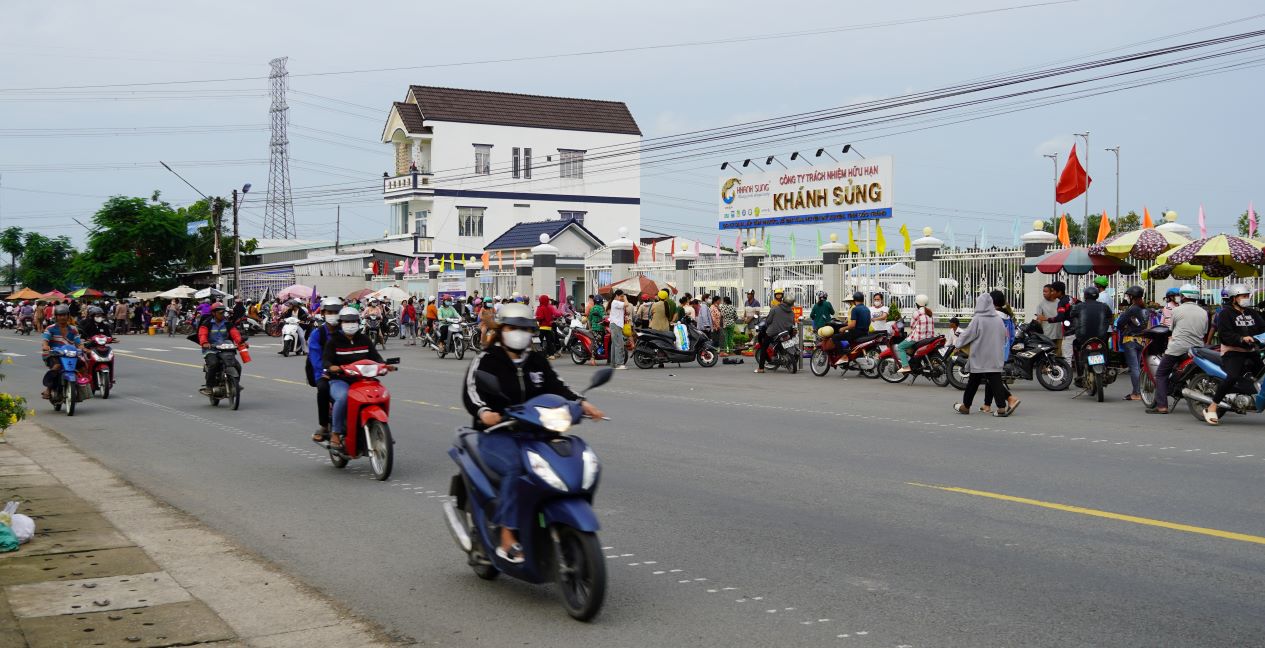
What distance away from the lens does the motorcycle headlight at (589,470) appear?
5.66 meters

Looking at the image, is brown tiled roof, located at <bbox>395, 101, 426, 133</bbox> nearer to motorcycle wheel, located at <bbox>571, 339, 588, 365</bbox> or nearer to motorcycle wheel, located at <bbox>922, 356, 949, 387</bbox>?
motorcycle wheel, located at <bbox>571, 339, 588, 365</bbox>

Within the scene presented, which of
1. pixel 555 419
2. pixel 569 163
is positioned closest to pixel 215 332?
pixel 555 419

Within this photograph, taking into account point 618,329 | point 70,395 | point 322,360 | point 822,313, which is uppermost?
point 822,313

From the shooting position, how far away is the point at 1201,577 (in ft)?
20.8

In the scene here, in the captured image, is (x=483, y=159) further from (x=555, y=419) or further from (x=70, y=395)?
(x=555, y=419)

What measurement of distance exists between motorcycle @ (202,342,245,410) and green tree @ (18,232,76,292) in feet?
228

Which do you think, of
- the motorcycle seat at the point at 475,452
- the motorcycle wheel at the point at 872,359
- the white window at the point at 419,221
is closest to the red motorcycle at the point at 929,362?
the motorcycle wheel at the point at 872,359

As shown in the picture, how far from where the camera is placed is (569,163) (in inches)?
2726

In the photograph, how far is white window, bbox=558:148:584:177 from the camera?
68.3 m

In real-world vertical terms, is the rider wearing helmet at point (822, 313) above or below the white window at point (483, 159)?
below

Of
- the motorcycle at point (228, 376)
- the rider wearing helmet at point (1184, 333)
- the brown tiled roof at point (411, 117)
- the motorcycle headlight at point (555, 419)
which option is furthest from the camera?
the brown tiled roof at point (411, 117)

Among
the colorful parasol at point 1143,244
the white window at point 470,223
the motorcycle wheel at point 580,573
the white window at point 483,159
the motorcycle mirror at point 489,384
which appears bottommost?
the motorcycle wheel at point 580,573

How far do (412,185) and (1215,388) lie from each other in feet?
178

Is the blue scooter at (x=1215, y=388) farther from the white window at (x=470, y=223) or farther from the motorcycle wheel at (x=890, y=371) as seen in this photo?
the white window at (x=470, y=223)
